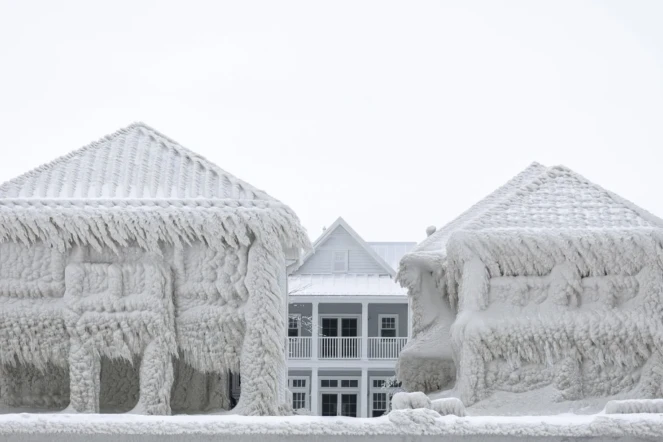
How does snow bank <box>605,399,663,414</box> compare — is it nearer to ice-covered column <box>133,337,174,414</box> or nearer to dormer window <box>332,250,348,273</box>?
ice-covered column <box>133,337,174,414</box>

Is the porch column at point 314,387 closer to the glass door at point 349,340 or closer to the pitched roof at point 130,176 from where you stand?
the glass door at point 349,340

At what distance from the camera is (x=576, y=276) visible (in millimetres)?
8945

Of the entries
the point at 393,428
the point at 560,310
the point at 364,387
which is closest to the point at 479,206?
the point at 560,310

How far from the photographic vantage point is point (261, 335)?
8.80 metres

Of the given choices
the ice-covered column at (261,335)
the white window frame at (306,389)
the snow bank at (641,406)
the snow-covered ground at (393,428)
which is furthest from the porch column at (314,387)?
the snow bank at (641,406)

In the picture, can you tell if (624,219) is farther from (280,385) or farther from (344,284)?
(344,284)

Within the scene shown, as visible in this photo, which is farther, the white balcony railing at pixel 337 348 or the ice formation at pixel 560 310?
the white balcony railing at pixel 337 348

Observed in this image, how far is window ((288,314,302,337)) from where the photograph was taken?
22.6 m

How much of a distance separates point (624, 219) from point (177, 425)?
415cm

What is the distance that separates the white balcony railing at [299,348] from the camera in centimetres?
2234

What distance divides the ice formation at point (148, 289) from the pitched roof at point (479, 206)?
1.66m

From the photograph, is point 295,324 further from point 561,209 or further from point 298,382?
point 561,209

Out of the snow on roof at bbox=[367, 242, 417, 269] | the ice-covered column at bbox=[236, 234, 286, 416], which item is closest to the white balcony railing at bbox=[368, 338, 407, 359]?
the snow on roof at bbox=[367, 242, 417, 269]

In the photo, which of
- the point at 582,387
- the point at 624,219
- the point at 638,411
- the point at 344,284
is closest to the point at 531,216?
the point at 624,219
